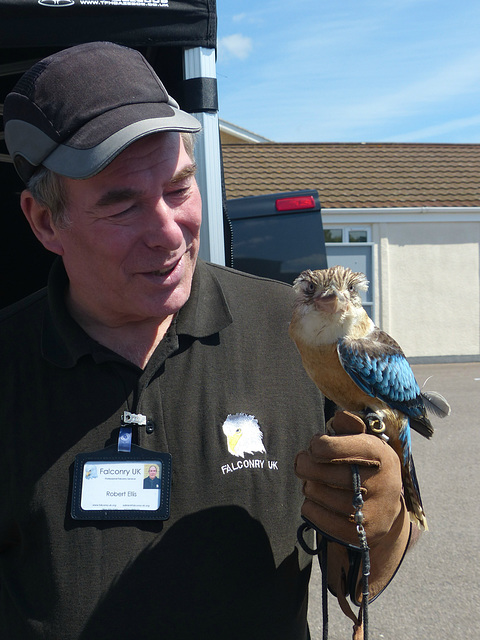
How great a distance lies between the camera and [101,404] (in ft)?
6.30

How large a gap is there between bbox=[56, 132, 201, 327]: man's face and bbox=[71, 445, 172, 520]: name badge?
1.40 feet

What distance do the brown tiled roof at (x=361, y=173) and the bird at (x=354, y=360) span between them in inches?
541

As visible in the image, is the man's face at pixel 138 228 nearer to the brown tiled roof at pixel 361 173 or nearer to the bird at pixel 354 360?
the bird at pixel 354 360

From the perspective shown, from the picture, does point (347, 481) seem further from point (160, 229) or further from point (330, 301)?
point (160, 229)

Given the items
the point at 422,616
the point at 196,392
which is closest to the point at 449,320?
the point at 422,616

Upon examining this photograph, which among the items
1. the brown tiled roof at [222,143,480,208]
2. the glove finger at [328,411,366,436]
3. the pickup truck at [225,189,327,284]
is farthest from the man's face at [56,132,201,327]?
the brown tiled roof at [222,143,480,208]

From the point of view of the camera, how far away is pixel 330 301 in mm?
2092

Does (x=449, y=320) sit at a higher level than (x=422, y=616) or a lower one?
higher

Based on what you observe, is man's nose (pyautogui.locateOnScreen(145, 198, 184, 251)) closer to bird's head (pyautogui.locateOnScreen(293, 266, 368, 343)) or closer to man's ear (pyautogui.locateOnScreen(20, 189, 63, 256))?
man's ear (pyautogui.locateOnScreen(20, 189, 63, 256))

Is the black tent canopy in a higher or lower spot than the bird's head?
higher

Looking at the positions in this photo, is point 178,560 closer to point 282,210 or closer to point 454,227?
point 282,210

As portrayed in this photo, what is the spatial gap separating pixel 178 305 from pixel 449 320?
50.0 ft

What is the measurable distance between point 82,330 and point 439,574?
4.08 m

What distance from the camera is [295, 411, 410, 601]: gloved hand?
177 cm
